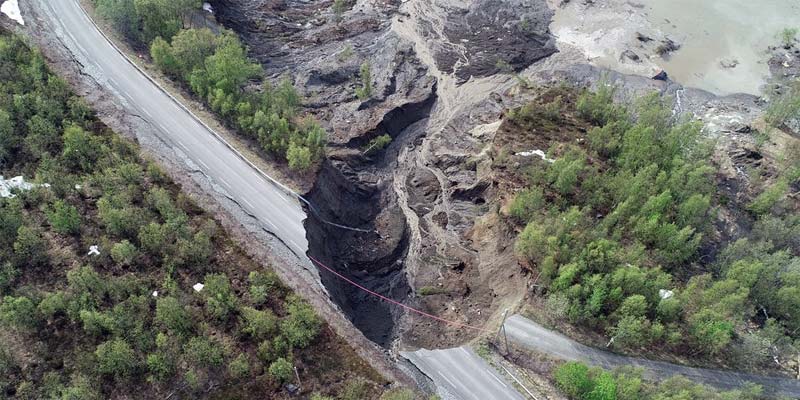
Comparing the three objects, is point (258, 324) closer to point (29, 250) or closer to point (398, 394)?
point (398, 394)

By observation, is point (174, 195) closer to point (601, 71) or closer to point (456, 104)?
point (456, 104)

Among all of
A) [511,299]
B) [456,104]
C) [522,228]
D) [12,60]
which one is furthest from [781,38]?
[12,60]

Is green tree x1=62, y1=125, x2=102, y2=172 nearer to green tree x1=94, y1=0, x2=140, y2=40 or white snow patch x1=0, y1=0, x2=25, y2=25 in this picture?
green tree x1=94, y1=0, x2=140, y2=40

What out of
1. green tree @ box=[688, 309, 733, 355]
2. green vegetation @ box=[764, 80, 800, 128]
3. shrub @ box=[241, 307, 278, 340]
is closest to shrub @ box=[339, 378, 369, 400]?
shrub @ box=[241, 307, 278, 340]

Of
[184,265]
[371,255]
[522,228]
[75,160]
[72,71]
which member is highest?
[72,71]

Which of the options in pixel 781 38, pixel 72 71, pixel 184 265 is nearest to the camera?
pixel 184 265

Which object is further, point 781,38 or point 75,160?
point 781,38

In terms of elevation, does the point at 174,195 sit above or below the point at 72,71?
below
